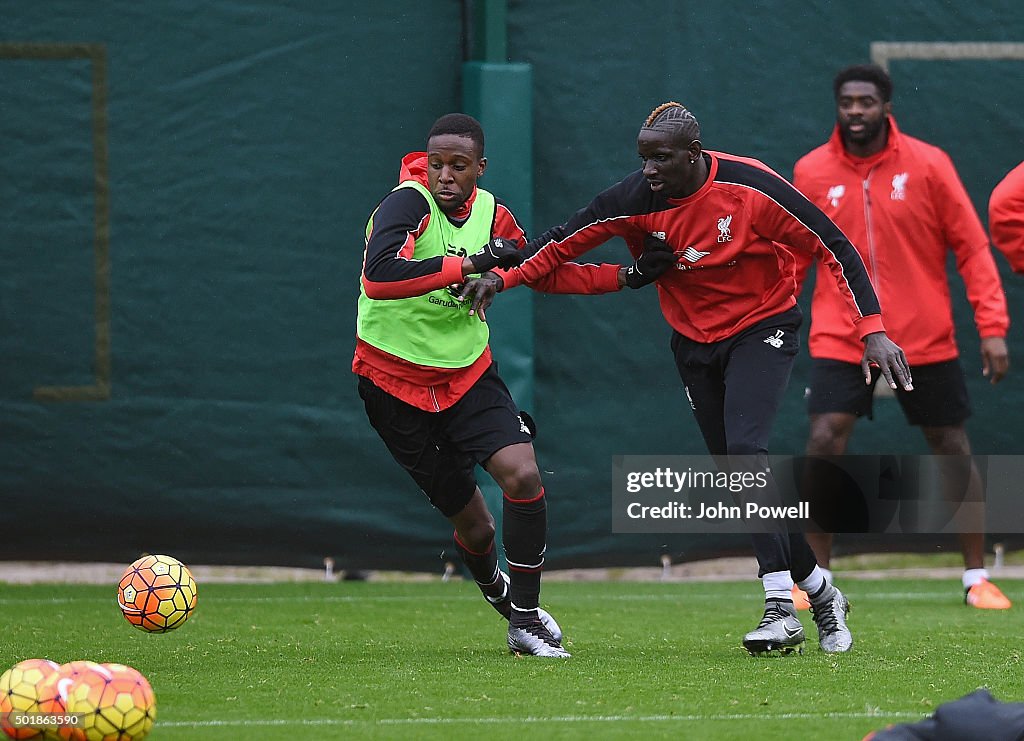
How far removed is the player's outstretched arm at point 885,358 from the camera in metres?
6.03

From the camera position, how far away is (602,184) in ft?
30.4

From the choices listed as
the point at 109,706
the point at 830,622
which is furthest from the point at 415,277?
the point at 109,706

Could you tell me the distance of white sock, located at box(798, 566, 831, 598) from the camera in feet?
20.8

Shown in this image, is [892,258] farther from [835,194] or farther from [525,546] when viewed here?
[525,546]

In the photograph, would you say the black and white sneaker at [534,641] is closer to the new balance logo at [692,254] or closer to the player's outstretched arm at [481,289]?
the player's outstretched arm at [481,289]

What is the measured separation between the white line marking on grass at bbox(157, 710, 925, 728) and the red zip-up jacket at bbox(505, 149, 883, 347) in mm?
1786

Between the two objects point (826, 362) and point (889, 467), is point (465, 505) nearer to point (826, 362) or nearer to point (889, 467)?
point (826, 362)

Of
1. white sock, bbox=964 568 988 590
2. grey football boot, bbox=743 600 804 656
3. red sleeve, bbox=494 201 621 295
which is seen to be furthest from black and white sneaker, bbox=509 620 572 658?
white sock, bbox=964 568 988 590

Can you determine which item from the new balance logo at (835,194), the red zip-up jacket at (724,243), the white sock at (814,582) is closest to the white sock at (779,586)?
the white sock at (814,582)

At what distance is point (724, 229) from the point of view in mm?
6250

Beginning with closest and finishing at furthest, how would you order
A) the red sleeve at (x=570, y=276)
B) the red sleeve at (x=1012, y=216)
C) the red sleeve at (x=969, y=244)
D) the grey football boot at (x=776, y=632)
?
the red sleeve at (x=1012, y=216) → the grey football boot at (x=776, y=632) → the red sleeve at (x=570, y=276) → the red sleeve at (x=969, y=244)

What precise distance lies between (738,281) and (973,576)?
2.66 metres

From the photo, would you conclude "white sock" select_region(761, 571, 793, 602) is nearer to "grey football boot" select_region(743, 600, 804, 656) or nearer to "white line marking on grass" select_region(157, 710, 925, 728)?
"grey football boot" select_region(743, 600, 804, 656)

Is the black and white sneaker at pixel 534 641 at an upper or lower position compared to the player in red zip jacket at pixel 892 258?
lower
